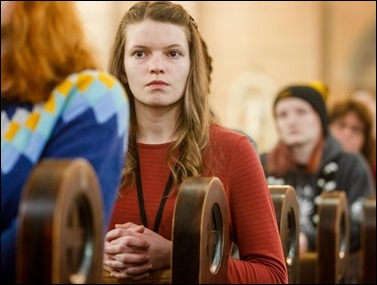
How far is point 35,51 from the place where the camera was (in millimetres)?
1890

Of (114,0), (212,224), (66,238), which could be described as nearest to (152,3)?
(212,224)

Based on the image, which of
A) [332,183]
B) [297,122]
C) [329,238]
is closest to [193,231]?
[329,238]

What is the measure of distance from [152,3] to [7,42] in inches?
34.5

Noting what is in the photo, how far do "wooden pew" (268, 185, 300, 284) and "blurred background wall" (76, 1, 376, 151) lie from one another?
931cm

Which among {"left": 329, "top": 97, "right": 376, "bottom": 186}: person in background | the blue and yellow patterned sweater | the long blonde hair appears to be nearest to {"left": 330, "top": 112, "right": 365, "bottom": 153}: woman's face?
{"left": 329, "top": 97, "right": 376, "bottom": 186}: person in background

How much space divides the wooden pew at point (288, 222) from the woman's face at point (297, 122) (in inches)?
101

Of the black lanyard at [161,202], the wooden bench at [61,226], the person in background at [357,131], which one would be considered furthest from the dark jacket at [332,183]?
the wooden bench at [61,226]

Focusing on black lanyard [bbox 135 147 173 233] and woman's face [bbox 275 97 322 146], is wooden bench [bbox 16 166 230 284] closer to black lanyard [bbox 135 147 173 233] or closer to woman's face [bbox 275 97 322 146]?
black lanyard [bbox 135 147 173 233]

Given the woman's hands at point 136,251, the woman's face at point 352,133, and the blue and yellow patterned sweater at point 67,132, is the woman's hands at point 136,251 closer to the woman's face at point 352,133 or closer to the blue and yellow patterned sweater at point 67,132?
the blue and yellow patterned sweater at point 67,132

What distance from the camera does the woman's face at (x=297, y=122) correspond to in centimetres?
579

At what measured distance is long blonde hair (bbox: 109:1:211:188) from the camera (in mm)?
2619

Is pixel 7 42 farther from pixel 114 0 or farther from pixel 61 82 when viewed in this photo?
pixel 114 0

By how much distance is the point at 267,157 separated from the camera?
5.85m

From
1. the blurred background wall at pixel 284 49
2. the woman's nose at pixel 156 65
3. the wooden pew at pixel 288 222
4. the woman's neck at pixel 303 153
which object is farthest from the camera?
the blurred background wall at pixel 284 49
